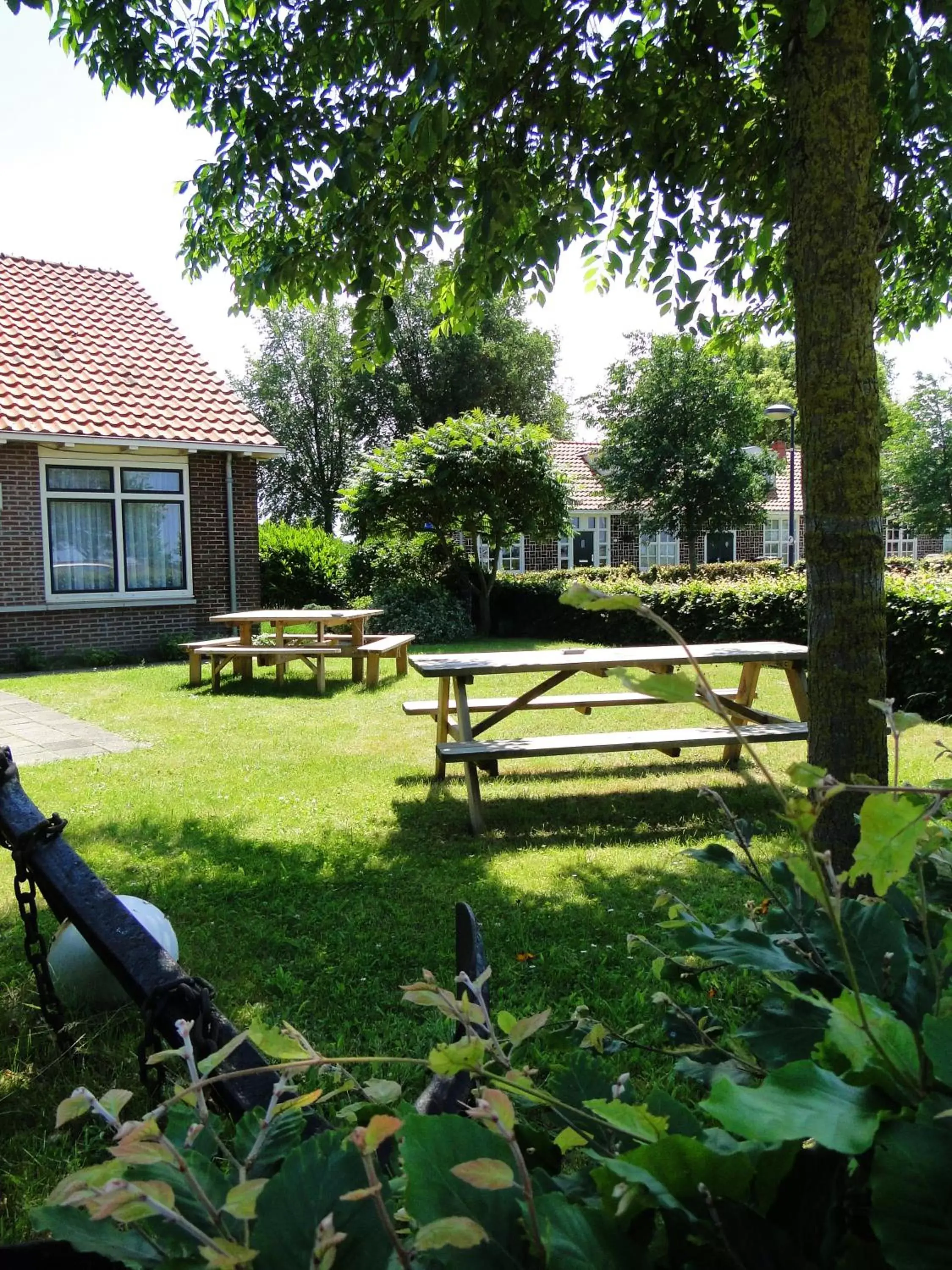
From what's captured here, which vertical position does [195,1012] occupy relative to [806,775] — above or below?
below

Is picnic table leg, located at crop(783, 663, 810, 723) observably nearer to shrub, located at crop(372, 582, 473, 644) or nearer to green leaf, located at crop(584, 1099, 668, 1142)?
green leaf, located at crop(584, 1099, 668, 1142)

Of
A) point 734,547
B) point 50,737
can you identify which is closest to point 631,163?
point 50,737

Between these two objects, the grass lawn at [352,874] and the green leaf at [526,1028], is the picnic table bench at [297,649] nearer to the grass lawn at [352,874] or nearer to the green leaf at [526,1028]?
the grass lawn at [352,874]

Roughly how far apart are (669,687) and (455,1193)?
327mm

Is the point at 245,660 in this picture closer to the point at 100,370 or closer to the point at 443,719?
the point at 443,719

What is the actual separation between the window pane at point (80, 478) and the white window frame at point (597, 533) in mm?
19199

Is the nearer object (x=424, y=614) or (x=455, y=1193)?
(x=455, y=1193)

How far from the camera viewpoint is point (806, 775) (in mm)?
601

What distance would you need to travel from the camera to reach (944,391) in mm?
28328

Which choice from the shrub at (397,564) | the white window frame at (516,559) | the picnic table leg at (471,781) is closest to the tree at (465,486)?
the shrub at (397,564)

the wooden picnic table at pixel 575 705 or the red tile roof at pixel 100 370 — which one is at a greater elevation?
the red tile roof at pixel 100 370

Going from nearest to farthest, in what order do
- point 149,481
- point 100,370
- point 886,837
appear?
point 886,837 < point 149,481 < point 100,370

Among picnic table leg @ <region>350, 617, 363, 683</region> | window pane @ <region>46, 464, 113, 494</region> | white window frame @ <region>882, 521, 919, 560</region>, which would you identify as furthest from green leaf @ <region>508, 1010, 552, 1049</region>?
white window frame @ <region>882, 521, 919, 560</region>

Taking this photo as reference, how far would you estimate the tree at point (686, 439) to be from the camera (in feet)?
79.9
